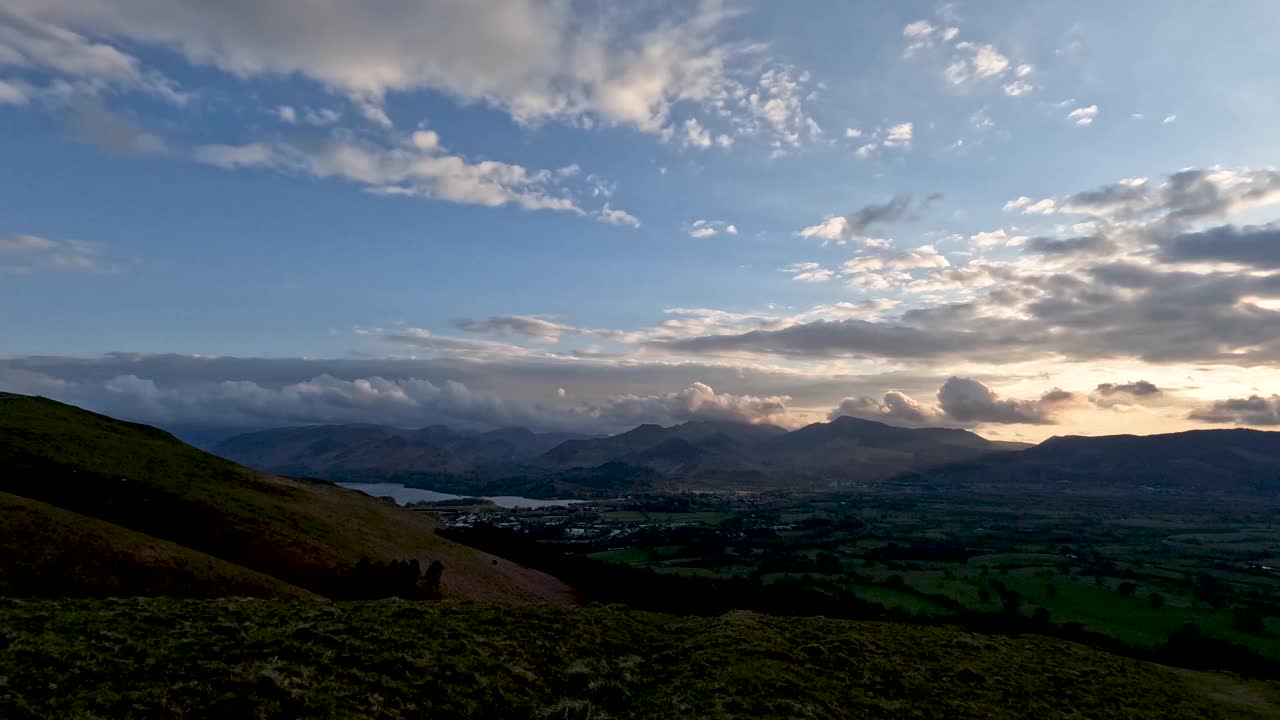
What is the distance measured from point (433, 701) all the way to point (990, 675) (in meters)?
34.4

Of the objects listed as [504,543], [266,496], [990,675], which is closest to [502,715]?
[990,675]

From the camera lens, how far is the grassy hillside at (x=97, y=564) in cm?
4259

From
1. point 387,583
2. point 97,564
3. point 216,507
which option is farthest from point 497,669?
point 216,507

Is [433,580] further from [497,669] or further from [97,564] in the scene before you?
[497,669]

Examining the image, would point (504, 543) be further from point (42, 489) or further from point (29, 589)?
point (29, 589)

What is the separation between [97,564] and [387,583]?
25199mm

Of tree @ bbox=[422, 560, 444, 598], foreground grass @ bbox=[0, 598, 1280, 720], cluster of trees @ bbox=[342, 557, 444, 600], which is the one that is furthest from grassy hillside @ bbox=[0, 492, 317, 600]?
tree @ bbox=[422, 560, 444, 598]

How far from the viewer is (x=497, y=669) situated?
27844mm

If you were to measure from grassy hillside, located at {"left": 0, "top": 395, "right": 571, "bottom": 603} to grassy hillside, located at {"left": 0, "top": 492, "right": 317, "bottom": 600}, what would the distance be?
8.90 meters

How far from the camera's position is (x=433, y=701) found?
78.0ft

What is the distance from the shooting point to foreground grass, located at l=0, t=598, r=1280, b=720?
21.7 metres

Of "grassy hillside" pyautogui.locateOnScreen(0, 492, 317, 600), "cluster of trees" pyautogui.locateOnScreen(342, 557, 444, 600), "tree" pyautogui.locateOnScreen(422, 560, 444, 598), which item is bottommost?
"tree" pyautogui.locateOnScreen(422, 560, 444, 598)

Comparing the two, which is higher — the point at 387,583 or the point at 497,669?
the point at 497,669

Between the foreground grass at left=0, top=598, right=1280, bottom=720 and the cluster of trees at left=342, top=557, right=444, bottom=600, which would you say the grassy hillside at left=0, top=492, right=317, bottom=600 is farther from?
the foreground grass at left=0, top=598, right=1280, bottom=720
